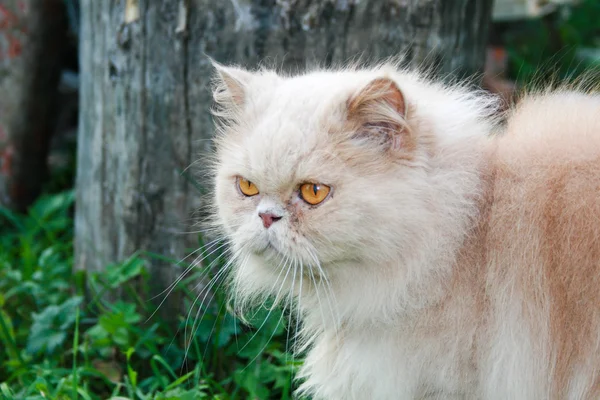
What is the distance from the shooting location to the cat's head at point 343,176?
84.1 inches

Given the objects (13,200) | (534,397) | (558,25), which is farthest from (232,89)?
(558,25)

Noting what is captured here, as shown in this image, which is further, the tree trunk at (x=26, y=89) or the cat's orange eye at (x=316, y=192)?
the tree trunk at (x=26, y=89)

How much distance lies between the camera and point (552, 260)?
216 cm

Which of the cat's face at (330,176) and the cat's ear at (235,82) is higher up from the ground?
the cat's ear at (235,82)

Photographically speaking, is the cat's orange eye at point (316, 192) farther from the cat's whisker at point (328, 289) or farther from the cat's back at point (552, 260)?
the cat's back at point (552, 260)

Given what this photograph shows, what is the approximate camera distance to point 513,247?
2186 mm

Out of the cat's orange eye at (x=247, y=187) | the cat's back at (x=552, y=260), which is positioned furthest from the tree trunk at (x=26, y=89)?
the cat's back at (x=552, y=260)

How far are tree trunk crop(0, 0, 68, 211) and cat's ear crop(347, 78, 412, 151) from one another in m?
3.39

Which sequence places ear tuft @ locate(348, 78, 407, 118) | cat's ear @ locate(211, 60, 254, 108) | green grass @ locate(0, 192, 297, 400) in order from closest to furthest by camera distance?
ear tuft @ locate(348, 78, 407, 118), cat's ear @ locate(211, 60, 254, 108), green grass @ locate(0, 192, 297, 400)

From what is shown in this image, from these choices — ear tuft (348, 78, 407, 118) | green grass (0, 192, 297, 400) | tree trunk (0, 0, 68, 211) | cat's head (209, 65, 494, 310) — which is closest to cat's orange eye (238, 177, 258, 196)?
cat's head (209, 65, 494, 310)

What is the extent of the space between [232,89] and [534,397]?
148cm

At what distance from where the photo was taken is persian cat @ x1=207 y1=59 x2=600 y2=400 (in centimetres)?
214

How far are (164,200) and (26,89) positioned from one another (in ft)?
6.86

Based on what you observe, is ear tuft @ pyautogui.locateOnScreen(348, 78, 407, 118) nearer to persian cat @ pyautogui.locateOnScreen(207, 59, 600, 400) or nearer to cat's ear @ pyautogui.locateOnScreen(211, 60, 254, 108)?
persian cat @ pyautogui.locateOnScreen(207, 59, 600, 400)
